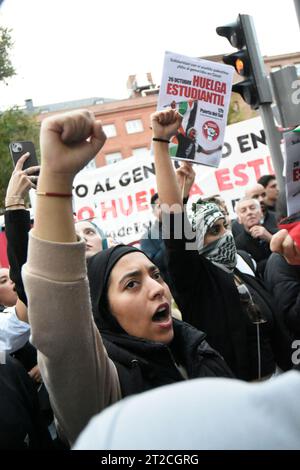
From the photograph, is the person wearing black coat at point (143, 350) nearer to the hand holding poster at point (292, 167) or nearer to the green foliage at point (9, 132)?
the hand holding poster at point (292, 167)

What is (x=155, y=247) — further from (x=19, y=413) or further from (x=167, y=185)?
(x=19, y=413)

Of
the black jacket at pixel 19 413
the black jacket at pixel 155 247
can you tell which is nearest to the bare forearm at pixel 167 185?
the black jacket at pixel 19 413

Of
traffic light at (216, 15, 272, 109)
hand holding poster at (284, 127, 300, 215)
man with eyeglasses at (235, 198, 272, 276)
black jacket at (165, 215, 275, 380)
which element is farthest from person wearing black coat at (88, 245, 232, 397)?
traffic light at (216, 15, 272, 109)

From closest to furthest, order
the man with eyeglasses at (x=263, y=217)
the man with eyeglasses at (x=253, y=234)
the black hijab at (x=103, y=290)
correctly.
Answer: the black hijab at (x=103, y=290) → the man with eyeglasses at (x=253, y=234) → the man with eyeglasses at (x=263, y=217)

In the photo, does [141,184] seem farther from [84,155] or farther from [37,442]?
[84,155]

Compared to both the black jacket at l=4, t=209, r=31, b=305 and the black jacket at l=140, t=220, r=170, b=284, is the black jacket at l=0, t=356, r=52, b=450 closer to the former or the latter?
the black jacket at l=4, t=209, r=31, b=305

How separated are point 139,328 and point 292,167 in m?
1.03

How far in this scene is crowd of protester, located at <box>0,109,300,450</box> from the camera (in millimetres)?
591

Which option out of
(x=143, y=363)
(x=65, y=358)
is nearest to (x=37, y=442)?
(x=143, y=363)

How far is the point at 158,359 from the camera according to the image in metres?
1.71

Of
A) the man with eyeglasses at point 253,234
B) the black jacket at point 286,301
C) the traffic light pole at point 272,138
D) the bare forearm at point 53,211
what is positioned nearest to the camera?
the bare forearm at point 53,211

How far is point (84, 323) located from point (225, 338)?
1127 mm

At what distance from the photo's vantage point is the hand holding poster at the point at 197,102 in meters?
3.12

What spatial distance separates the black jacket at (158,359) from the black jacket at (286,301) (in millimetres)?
829
